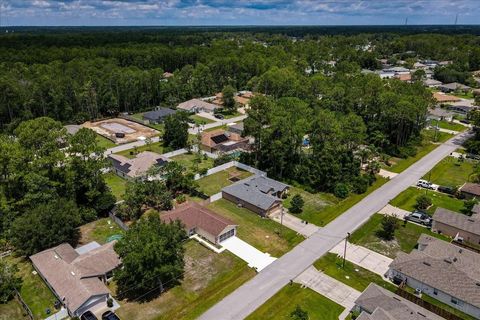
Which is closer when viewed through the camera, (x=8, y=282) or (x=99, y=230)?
(x=8, y=282)

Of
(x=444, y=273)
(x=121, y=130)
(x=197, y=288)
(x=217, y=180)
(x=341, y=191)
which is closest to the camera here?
(x=444, y=273)

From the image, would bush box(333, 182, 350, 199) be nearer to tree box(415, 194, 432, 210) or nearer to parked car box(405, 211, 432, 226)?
parked car box(405, 211, 432, 226)

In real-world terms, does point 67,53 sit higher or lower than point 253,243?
higher

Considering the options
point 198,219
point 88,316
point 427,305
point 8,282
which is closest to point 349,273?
point 427,305

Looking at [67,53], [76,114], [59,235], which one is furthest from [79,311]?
[67,53]

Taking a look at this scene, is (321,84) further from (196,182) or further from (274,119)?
(196,182)

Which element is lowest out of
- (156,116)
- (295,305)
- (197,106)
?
(295,305)

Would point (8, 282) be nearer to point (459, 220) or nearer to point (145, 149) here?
point (145, 149)
